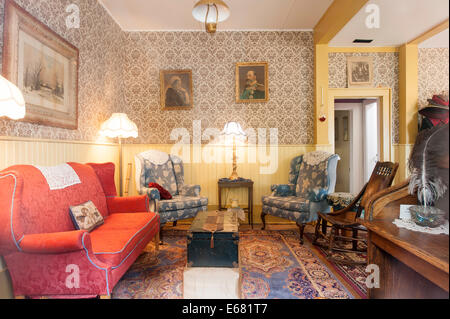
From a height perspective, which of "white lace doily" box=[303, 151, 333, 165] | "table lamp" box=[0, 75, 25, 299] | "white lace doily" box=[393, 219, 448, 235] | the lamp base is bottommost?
"white lace doily" box=[393, 219, 448, 235]

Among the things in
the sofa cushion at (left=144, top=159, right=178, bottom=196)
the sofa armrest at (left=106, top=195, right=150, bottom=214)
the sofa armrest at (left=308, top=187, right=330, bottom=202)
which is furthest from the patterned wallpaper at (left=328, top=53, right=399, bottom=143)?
the sofa armrest at (left=106, top=195, right=150, bottom=214)

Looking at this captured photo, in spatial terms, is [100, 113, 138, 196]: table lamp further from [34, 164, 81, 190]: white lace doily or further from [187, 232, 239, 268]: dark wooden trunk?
[187, 232, 239, 268]: dark wooden trunk

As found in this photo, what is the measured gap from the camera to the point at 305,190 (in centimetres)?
369

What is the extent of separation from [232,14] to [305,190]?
2947 millimetres

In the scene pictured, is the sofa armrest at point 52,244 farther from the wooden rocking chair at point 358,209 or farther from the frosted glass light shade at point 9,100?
the wooden rocking chair at point 358,209

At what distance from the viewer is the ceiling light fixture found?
247 centimetres

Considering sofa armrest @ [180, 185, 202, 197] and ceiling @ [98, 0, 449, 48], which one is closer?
ceiling @ [98, 0, 449, 48]

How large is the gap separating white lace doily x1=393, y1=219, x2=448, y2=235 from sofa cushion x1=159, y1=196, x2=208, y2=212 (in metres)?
2.51

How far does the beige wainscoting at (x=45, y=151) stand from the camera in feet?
6.85

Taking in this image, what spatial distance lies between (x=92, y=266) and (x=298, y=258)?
2085 mm

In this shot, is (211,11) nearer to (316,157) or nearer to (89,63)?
(89,63)

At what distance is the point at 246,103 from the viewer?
4.43 meters

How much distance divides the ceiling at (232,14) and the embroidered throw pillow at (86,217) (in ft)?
9.78

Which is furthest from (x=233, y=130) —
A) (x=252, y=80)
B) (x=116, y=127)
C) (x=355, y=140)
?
(x=355, y=140)
